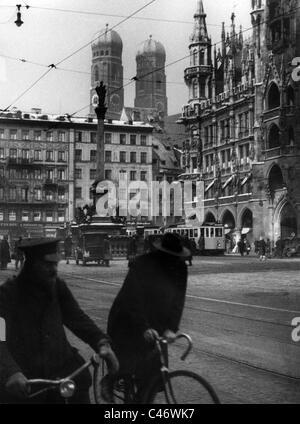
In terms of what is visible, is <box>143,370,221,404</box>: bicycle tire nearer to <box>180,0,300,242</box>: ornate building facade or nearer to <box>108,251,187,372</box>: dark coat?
<box>108,251,187,372</box>: dark coat

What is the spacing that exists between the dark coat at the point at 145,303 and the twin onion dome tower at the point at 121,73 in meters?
2.02

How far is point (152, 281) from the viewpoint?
3941mm

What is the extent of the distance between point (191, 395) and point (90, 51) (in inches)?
151

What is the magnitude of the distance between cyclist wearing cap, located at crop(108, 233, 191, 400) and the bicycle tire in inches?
5.0

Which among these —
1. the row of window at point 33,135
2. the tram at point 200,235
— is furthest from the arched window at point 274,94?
the row of window at point 33,135

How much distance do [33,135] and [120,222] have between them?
1.37m

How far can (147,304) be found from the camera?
3926mm

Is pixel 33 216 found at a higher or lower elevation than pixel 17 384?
higher

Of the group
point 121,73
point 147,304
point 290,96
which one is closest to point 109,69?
point 121,73

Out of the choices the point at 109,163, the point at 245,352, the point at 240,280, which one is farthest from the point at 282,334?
the point at 240,280

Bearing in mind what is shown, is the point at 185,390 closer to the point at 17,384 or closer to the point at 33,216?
the point at 17,384

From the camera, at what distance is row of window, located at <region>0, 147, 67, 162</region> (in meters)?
6.20
